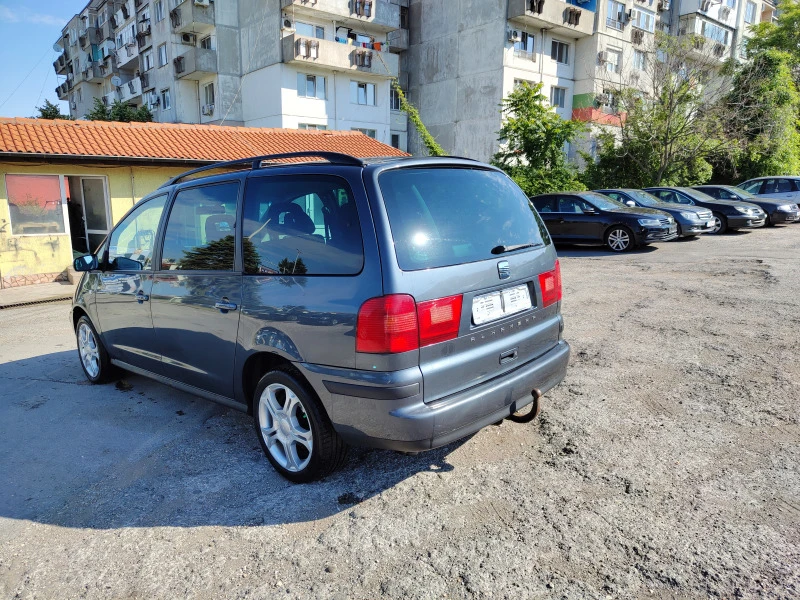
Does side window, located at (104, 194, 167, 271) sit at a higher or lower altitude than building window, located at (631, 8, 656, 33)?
lower

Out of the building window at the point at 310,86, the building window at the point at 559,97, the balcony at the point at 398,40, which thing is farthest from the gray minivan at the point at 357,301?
the balcony at the point at 398,40

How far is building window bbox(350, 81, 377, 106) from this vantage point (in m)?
33.0

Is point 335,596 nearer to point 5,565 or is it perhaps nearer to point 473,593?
point 473,593

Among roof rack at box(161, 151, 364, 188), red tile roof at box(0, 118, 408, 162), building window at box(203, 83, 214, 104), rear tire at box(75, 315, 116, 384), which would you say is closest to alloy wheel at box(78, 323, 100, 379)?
rear tire at box(75, 315, 116, 384)

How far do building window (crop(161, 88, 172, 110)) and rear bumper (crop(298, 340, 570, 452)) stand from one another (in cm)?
3800

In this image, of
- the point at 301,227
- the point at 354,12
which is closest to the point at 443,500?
the point at 301,227

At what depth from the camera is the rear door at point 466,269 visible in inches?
112

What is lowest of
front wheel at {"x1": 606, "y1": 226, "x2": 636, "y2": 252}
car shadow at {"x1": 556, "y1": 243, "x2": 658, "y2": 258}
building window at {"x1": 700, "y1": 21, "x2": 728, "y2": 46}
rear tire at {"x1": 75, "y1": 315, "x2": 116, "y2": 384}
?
rear tire at {"x1": 75, "y1": 315, "x2": 116, "y2": 384}

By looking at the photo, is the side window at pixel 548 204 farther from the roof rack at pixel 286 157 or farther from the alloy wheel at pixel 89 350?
the roof rack at pixel 286 157

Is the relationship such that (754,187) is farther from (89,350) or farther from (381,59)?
(89,350)

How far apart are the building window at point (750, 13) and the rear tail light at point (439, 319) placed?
6065 cm

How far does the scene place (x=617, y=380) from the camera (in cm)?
484

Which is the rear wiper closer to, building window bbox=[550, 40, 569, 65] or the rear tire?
the rear tire

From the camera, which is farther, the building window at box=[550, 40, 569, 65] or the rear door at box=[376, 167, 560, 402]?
the building window at box=[550, 40, 569, 65]
